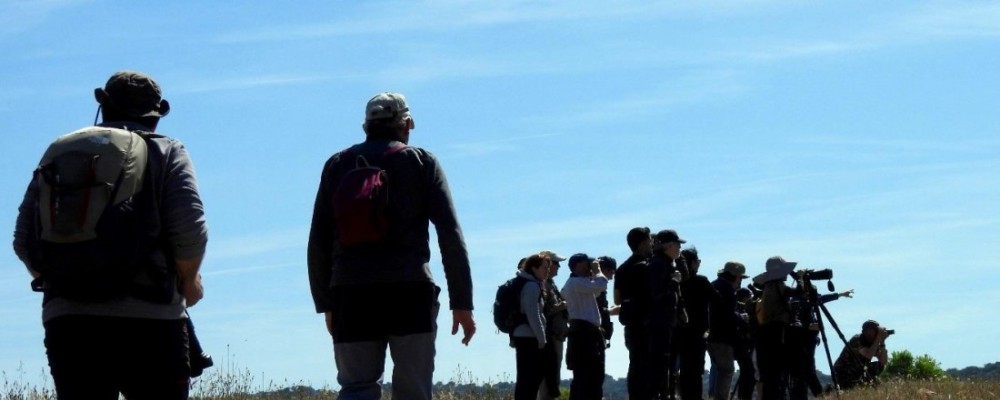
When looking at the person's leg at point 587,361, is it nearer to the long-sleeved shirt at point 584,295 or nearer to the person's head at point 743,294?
the long-sleeved shirt at point 584,295

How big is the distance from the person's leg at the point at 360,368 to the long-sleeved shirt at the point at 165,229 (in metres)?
1.18

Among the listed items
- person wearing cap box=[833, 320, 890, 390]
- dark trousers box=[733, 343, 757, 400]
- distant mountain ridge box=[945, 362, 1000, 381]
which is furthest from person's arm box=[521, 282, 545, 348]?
distant mountain ridge box=[945, 362, 1000, 381]

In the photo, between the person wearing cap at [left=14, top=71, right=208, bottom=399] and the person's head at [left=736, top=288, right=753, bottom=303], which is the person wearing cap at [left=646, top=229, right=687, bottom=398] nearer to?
the person's head at [left=736, top=288, right=753, bottom=303]

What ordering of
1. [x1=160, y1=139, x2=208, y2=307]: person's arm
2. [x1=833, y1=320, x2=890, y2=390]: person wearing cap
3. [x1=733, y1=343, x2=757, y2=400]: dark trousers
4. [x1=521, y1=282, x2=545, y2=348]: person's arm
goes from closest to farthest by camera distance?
[x1=160, y1=139, x2=208, y2=307]: person's arm, [x1=521, y1=282, x2=545, y2=348]: person's arm, [x1=733, y1=343, x2=757, y2=400]: dark trousers, [x1=833, y1=320, x2=890, y2=390]: person wearing cap

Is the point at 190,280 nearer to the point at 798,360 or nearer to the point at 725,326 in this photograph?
the point at 798,360

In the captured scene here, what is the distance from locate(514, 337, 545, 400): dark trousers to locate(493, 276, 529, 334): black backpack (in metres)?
0.15

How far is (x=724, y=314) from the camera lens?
49.7 ft

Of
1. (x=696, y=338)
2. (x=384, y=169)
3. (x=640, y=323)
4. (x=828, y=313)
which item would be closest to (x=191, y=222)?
(x=384, y=169)

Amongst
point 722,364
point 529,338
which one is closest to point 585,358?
point 529,338

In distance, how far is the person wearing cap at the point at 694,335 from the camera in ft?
47.2

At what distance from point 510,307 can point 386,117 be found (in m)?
6.92

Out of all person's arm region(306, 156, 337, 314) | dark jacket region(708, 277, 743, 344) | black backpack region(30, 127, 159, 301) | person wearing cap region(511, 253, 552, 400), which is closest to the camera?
black backpack region(30, 127, 159, 301)

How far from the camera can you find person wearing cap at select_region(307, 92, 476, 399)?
6520 millimetres

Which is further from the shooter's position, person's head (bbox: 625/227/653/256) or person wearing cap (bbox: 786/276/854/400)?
person wearing cap (bbox: 786/276/854/400)
